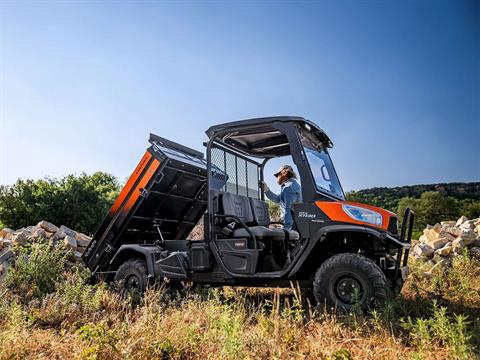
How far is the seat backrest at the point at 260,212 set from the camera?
6418 mm

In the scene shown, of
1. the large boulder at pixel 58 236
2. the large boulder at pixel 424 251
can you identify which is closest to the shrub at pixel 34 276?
the large boulder at pixel 58 236

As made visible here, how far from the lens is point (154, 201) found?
6719 mm

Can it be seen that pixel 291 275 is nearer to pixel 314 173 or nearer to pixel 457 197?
pixel 314 173

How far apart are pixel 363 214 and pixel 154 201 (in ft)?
10.9

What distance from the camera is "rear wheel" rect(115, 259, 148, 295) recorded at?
20.3ft

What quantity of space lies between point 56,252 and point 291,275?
4.54 meters

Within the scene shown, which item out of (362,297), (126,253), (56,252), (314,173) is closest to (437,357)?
(362,297)

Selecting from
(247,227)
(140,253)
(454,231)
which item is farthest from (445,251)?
(140,253)

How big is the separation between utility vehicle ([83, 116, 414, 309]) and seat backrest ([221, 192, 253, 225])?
0.02 m

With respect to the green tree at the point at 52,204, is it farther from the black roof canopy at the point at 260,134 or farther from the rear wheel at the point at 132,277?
the black roof canopy at the point at 260,134

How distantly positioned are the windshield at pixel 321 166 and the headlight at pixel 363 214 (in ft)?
1.70

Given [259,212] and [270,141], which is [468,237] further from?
[270,141]

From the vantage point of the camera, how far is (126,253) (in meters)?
6.61

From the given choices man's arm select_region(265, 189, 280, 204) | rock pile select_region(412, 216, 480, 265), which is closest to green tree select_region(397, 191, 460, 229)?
rock pile select_region(412, 216, 480, 265)
